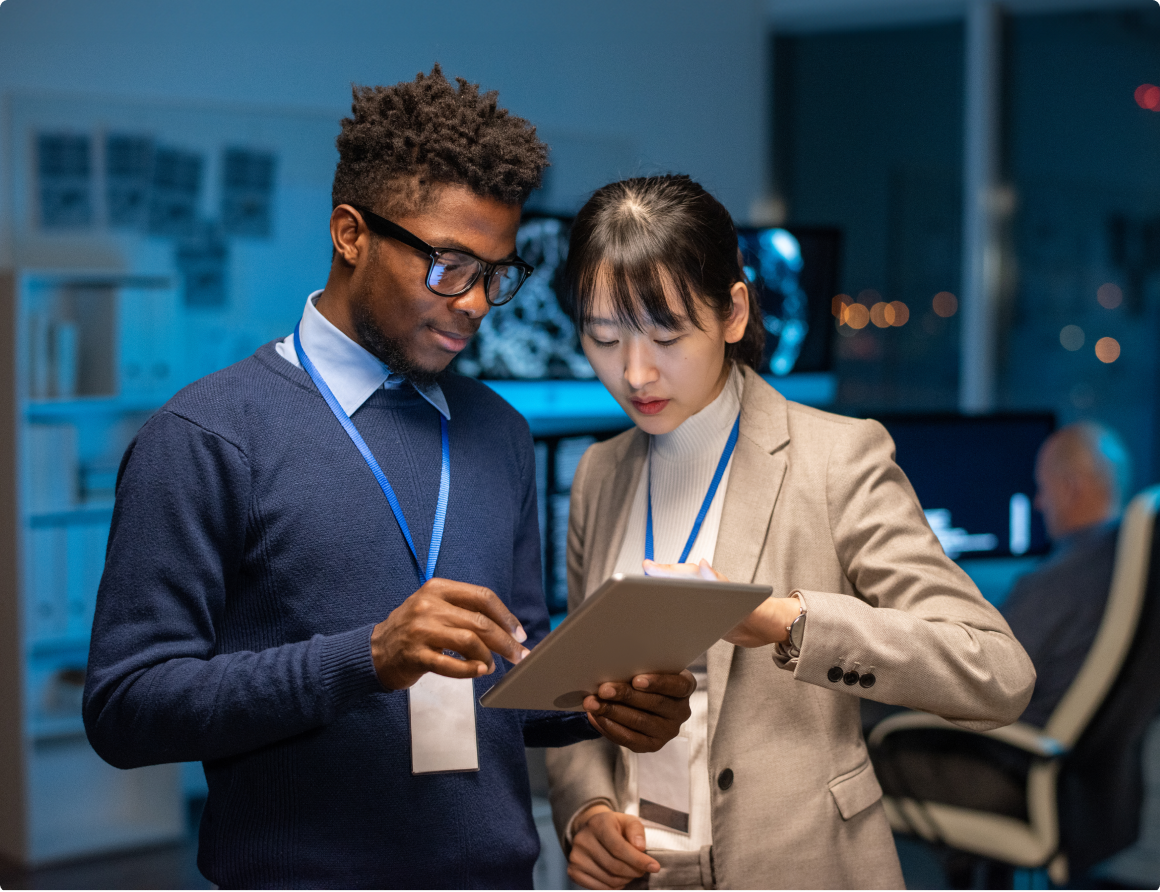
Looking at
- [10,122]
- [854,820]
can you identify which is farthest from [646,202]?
[10,122]

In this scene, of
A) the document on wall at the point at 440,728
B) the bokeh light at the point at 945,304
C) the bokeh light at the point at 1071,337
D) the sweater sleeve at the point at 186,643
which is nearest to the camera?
the sweater sleeve at the point at 186,643

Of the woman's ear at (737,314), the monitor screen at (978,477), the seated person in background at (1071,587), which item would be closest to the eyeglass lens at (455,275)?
the woman's ear at (737,314)

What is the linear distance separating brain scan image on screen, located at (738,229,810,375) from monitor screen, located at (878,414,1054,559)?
0.59 meters

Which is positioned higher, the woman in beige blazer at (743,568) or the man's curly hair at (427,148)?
the man's curly hair at (427,148)

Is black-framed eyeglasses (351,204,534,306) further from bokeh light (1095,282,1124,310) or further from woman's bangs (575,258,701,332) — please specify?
bokeh light (1095,282,1124,310)

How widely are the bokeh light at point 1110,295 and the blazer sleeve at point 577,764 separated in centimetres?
386

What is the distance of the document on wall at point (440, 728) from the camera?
1.30 m

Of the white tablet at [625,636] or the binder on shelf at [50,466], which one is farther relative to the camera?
the binder on shelf at [50,466]

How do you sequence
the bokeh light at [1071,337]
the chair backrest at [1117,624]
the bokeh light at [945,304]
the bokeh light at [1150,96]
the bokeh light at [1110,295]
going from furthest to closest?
the bokeh light at [945,304], the bokeh light at [1071,337], the bokeh light at [1110,295], the bokeh light at [1150,96], the chair backrest at [1117,624]

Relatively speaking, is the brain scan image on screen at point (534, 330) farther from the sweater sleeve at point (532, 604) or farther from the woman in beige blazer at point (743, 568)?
the woman in beige blazer at point (743, 568)

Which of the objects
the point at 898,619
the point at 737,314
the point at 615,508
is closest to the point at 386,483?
the point at 615,508

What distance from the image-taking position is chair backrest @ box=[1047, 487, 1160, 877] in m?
2.42

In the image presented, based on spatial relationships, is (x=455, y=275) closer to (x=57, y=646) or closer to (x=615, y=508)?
(x=615, y=508)

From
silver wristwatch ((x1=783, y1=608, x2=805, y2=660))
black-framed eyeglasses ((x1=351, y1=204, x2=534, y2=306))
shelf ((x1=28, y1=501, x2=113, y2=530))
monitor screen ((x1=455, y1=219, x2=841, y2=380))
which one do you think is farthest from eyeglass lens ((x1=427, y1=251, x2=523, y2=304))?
shelf ((x1=28, y1=501, x2=113, y2=530))
